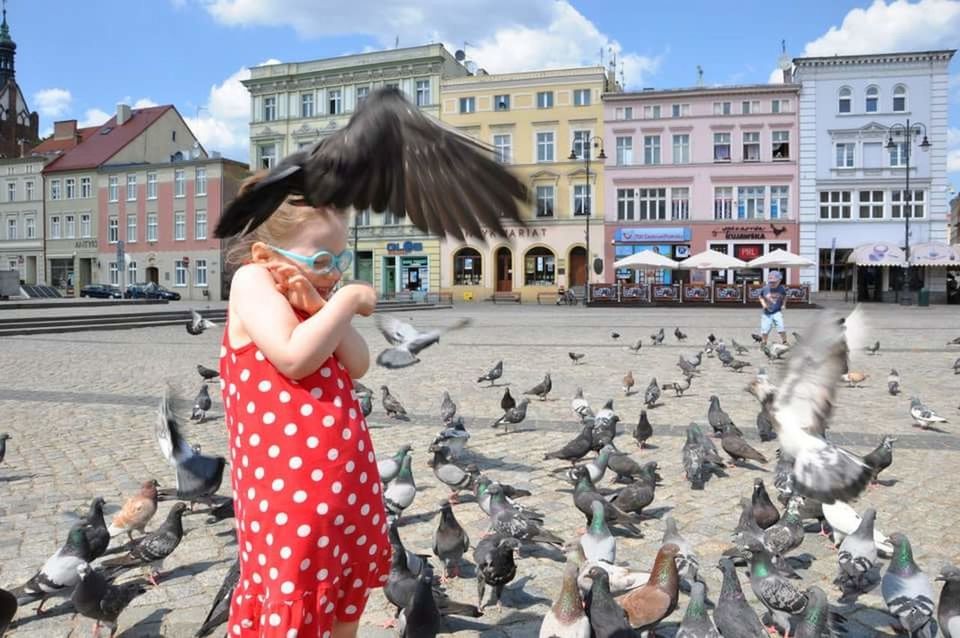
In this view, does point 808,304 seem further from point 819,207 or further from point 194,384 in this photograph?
point 194,384

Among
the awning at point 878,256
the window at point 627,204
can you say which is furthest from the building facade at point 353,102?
the awning at point 878,256

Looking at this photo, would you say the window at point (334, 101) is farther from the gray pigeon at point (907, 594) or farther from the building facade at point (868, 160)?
the gray pigeon at point (907, 594)

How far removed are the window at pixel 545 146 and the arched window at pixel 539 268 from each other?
570 cm

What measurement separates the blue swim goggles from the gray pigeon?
2.89 m

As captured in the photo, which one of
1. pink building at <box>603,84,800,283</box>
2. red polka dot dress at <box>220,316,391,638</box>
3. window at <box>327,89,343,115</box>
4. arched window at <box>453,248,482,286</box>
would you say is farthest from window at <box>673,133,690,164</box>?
red polka dot dress at <box>220,316,391,638</box>

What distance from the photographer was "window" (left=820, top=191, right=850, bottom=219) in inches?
1684

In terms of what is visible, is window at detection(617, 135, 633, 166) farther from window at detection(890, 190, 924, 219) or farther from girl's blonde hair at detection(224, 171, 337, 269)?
girl's blonde hair at detection(224, 171, 337, 269)

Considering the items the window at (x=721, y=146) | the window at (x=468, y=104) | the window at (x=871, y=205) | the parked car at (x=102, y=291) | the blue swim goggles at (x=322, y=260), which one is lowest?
the blue swim goggles at (x=322, y=260)

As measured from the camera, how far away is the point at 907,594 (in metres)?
3.39

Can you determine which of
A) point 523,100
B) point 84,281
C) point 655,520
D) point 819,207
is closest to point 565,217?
point 523,100

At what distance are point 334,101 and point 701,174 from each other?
A: 80.3ft

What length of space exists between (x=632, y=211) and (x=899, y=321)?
22049 mm

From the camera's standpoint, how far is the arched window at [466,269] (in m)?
48.7

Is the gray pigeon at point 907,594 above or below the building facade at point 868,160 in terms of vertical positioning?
below
